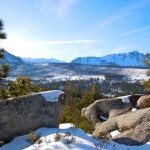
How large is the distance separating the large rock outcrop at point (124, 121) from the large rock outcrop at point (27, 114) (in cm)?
283

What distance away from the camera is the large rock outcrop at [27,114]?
16.0 meters

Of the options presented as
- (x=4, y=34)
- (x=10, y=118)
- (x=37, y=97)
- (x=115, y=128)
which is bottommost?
(x=115, y=128)

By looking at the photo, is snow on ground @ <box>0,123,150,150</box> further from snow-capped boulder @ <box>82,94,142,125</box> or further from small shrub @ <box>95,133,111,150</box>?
snow-capped boulder @ <box>82,94,142,125</box>

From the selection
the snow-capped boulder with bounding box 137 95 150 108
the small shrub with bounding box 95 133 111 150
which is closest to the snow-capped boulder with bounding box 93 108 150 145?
the small shrub with bounding box 95 133 111 150

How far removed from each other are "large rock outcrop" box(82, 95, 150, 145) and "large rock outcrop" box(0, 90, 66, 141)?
2.83 metres

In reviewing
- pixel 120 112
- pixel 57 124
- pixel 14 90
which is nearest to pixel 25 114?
pixel 57 124

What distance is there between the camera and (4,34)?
18984 millimetres

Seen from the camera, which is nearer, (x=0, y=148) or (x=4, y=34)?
(x=0, y=148)

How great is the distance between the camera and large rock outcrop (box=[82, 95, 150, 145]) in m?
15.4

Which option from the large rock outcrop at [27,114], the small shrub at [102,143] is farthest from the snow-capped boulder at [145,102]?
the small shrub at [102,143]

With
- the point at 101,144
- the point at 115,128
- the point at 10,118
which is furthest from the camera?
the point at 115,128

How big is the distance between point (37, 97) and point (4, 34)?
4957mm

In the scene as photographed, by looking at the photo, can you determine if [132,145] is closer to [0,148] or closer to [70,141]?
[70,141]

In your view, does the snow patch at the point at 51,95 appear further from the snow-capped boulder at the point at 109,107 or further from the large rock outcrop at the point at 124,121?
the snow-capped boulder at the point at 109,107
